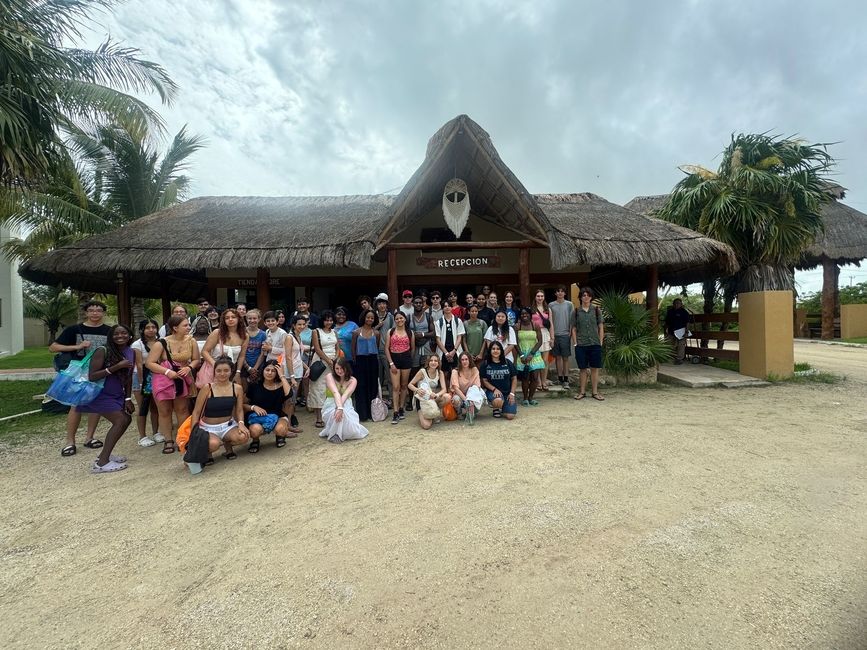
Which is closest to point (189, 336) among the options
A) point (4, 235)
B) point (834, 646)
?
point (834, 646)

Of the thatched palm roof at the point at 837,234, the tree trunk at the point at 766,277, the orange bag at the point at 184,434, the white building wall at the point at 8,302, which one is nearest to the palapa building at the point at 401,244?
the tree trunk at the point at 766,277

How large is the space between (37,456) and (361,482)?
377cm

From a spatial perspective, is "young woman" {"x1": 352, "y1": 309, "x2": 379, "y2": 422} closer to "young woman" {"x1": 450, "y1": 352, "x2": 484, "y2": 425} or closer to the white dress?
the white dress

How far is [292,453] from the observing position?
415cm

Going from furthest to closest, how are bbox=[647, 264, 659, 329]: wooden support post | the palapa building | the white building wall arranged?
the white building wall, bbox=[647, 264, 659, 329]: wooden support post, the palapa building

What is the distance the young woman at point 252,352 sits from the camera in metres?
4.39

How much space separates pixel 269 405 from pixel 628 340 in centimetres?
619

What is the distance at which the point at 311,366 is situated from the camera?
5.04 meters

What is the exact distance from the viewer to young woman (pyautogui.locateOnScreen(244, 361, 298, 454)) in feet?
13.5

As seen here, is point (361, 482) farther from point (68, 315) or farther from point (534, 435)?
point (68, 315)

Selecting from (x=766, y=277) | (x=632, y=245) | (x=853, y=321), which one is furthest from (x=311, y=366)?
(x=853, y=321)

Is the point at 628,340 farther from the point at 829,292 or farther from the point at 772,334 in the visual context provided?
the point at 829,292

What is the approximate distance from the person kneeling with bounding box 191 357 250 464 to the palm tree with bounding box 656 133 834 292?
31.9 feet

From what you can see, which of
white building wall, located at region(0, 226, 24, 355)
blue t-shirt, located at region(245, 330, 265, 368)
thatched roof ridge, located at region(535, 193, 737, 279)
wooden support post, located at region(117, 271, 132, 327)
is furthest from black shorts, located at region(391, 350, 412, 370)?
white building wall, located at region(0, 226, 24, 355)
